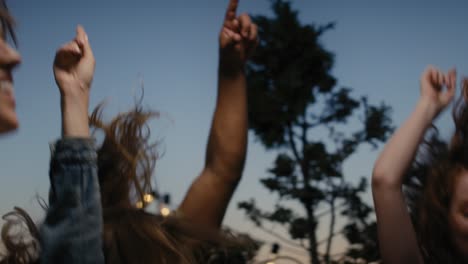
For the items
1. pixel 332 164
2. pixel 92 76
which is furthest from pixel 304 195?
pixel 92 76

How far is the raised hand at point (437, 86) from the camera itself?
212 centimetres

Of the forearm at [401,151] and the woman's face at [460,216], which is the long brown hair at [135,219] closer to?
the forearm at [401,151]

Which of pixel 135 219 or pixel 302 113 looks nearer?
pixel 135 219

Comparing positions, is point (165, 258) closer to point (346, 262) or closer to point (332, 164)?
point (346, 262)

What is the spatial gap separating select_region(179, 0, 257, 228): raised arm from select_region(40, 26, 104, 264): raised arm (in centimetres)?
54

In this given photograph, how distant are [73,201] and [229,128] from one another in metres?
0.75

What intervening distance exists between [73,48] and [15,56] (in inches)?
9.5

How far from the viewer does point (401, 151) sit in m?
1.98

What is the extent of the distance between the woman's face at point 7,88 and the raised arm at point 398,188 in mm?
1180

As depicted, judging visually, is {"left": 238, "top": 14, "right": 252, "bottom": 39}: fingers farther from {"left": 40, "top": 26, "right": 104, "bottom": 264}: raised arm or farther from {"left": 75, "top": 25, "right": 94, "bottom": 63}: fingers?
{"left": 40, "top": 26, "right": 104, "bottom": 264}: raised arm

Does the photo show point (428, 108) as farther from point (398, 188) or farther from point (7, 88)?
point (7, 88)

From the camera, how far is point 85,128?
4.10 feet

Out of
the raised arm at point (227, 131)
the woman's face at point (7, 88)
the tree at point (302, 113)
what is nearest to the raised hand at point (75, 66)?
the woman's face at point (7, 88)

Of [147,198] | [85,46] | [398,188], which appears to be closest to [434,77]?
[398,188]
